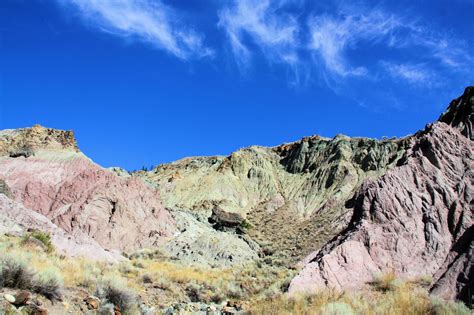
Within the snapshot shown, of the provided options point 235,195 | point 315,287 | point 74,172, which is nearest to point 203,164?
point 235,195

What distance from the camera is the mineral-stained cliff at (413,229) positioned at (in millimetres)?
12867

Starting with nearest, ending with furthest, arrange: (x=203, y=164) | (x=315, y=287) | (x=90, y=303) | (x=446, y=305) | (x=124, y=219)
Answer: (x=446, y=305) → (x=90, y=303) → (x=315, y=287) → (x=124, y=219) → (x=203, y=164)

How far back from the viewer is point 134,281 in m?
20.4

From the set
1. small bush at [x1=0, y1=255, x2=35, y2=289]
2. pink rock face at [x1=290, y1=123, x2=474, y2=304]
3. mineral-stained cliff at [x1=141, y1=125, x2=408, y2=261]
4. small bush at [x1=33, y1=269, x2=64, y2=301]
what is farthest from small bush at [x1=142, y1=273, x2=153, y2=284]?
mineral-stained cliff at [x1=141, y1=125, x2=408, y2=261]

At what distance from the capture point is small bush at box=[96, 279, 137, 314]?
506 inches

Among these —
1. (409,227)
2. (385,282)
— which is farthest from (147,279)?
(385,282)

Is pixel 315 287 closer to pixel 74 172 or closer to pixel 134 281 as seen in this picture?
pixel 134 281

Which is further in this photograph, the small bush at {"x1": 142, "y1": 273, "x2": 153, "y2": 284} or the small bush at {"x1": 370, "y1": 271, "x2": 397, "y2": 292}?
A: the small bush at {"x1": 142, "y1": 273, "x2": 153, "y2": 284}

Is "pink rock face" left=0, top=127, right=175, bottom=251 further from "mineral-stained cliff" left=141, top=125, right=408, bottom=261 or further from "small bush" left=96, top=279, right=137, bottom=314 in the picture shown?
"small bush" left=96, top=279, right=137, bottom=314

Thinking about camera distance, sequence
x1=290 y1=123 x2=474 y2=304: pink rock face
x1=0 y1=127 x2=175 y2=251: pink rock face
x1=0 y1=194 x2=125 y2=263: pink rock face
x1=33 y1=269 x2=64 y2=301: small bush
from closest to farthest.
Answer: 1. x1=33 y1=269 x2=64 y2=301: small bush
2. x1=290 y1=123 x2=474 y2=304: pink rock face
3. x1=0 y1=194 x2=125 y2=263: pink rock face
4. x1=0 y1=127 x2=175 y2=251: pink rock face

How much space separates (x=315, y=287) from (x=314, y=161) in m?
79.9

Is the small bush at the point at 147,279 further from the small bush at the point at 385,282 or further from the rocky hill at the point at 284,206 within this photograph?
the small bush at the point at 385,282

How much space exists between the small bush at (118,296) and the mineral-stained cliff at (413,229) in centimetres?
444

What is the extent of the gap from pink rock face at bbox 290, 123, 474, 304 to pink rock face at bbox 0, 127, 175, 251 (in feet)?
95.6
